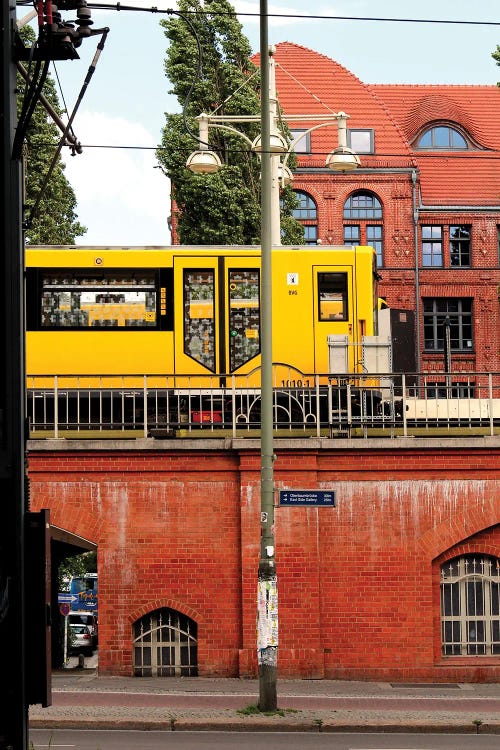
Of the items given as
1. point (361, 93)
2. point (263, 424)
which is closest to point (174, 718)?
point (263, 424)

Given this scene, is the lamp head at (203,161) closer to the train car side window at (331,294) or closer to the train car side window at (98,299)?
the train car side window at (98,299)

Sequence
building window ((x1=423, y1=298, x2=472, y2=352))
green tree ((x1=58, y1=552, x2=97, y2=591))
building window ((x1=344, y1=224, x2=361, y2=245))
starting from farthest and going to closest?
building window ((x1=344, y1=224, x2=361, y2=245)) < building window ((x1=423, y1=298, x2=472, y2=352)) < green tree ((x1=58, y1=552, x2=97, y2=591))

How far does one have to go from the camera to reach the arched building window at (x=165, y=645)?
65.2ft

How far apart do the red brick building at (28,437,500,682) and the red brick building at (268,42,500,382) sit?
111 ft

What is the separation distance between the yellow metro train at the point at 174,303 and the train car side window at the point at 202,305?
0.02 m

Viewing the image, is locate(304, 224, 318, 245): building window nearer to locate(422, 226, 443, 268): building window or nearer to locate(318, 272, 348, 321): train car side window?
locate(422, 226, 443, 268): building window

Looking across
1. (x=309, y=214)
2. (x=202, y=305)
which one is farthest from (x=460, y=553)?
(x=309, y=214)

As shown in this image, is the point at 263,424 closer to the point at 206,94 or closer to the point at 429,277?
the point at 206,94

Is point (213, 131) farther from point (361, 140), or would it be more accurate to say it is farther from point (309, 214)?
point (361, 140)

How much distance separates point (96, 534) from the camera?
19906mm

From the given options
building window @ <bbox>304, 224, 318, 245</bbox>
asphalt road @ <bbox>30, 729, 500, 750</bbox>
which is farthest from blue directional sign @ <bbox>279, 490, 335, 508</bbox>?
building window @ <bbox>304, 224, 318, 245</bbox>

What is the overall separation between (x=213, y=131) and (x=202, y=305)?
632 inches

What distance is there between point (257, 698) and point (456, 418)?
585cm

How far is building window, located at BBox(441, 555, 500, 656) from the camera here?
2005 cm
